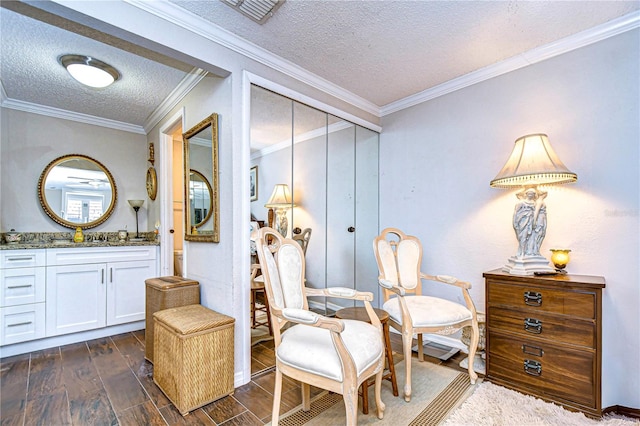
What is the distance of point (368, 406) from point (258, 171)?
178 cm

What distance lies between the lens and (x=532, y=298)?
1.87m

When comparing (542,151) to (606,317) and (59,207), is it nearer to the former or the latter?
(606,317)

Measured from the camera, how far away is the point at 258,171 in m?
2.28

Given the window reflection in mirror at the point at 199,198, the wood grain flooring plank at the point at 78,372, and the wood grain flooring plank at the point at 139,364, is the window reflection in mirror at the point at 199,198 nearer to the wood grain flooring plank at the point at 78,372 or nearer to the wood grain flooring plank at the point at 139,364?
the wood grain flooring plank at the point at 139,364

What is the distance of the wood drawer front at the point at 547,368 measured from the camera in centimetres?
167

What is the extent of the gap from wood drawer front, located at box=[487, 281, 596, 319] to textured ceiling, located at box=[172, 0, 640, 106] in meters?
1.76

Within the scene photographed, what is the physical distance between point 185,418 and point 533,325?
2.23 m

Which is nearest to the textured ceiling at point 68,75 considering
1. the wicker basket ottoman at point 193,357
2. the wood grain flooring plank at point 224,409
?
the wicker basket ottoman at point 193,357

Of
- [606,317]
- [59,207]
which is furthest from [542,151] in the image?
[59,207]

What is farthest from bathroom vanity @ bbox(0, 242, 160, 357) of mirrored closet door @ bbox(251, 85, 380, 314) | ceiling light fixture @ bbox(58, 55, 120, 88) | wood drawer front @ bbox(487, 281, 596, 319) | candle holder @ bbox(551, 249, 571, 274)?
candle holder @ bbox(551, 249, 571, 274)

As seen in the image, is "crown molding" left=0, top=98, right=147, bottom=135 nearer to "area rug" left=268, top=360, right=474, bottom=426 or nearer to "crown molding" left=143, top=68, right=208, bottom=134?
"crown molding" left=143, top=68, right=208, bottom=134

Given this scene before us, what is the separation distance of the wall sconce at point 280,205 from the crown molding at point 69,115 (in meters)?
2.66

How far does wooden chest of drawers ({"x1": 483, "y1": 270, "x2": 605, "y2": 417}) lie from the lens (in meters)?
1.67

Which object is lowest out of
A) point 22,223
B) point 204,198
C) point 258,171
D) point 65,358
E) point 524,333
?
point 65,358
